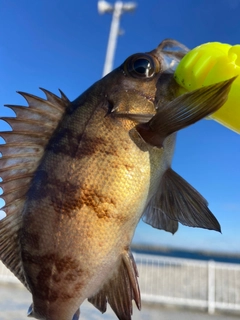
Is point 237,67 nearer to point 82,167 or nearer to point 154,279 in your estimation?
point 82,167

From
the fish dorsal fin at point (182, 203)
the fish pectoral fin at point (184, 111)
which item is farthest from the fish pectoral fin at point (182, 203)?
the fish pectoral fin at point (184, 111)

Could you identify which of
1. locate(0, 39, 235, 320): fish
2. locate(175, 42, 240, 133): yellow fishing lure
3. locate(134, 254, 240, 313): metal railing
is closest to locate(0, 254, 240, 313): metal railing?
locate(134, 254, 240, 313): metal railing

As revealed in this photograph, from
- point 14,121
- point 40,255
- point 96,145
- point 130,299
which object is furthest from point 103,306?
point 14,121

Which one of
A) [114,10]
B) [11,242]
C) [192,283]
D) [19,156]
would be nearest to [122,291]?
[11,242]

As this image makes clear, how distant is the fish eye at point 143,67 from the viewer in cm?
128

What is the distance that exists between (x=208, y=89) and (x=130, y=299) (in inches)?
29.1

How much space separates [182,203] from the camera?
3.94 ft

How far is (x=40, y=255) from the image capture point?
43.6 inches

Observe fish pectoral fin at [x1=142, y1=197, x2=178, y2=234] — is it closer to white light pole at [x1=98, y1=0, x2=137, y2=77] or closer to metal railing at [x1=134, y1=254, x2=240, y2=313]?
metal railing at [x1=134, y1=254, x2=240, y2=313]

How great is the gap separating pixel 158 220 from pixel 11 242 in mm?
565

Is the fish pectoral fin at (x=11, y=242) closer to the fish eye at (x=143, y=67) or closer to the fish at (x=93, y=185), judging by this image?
the fish at (x=93, y=185)

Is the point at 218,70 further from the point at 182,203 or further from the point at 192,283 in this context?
the point at 192,283

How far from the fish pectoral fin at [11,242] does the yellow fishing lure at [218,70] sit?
2.53 ft

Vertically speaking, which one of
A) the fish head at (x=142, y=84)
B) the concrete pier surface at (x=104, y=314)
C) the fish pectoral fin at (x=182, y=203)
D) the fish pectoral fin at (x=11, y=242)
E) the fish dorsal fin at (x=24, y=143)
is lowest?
the concrete pier surface at (x=104, y=314)
